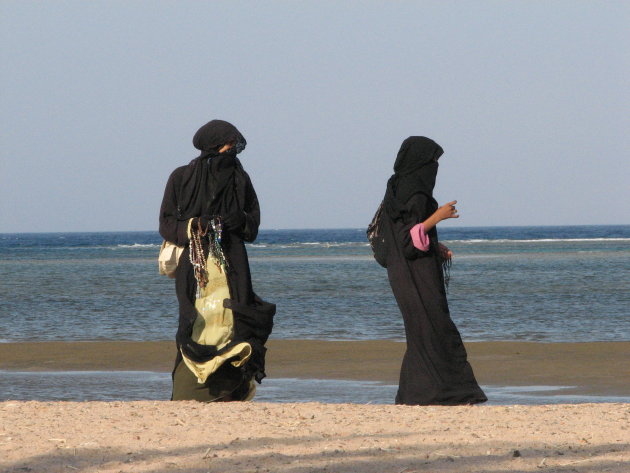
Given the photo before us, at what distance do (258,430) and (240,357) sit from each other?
2.84 feet

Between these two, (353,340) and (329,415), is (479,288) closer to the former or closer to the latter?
(353,340)

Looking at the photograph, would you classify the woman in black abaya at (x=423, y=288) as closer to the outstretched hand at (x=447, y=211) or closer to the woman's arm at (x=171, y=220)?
the outstretched hand at (x=447, y=211)

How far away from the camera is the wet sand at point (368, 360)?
1012 centimetres

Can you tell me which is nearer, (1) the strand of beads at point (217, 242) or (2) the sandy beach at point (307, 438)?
(2) the sandy beach at point (307, 438)

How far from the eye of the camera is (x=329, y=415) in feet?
19.2

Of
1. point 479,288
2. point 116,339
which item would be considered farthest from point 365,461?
point 479,288

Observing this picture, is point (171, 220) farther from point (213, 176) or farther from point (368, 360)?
point (368, 360)

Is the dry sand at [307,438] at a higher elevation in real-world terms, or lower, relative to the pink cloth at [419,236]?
lower

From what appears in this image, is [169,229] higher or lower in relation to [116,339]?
higher

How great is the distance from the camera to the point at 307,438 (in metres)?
5.19

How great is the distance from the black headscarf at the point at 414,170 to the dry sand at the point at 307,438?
3.92 feet

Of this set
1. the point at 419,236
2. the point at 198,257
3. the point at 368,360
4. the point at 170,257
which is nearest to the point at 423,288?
the point at 419,236

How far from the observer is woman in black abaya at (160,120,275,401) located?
243 inches

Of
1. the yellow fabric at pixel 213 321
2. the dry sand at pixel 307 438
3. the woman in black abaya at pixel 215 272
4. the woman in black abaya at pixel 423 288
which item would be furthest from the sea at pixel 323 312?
the dry sand at pixel 307 438
